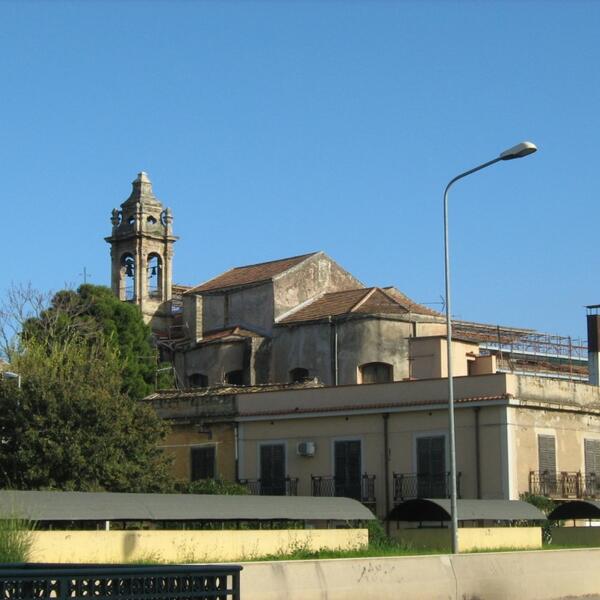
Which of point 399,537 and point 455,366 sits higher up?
point 455,366

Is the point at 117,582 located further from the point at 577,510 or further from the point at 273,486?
the point at 273,486

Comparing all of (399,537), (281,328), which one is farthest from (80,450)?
(281,328)

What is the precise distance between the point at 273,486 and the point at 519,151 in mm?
19939

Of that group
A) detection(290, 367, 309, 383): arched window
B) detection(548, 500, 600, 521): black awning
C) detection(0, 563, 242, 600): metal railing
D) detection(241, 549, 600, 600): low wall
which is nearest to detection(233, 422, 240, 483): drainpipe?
detection(548, 500, 600, 521): black awning

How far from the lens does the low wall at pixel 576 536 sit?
35.0 m

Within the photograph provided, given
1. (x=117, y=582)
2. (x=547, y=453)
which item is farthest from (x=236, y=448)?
(x=117, y=582)

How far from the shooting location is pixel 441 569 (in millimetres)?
24859

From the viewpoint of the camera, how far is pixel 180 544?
25.0 metres

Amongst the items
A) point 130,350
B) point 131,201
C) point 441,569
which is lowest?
point 441,569

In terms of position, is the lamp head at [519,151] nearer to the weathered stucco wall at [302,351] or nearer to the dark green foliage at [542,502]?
the dark green foliage at [542,502]

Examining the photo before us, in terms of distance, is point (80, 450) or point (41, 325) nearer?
point (80, 450)

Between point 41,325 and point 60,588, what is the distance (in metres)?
54.4

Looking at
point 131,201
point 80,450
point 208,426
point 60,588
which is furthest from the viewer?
point 131,201

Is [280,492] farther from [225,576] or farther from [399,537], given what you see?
[225,576]
